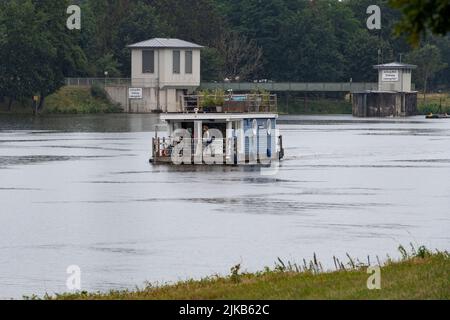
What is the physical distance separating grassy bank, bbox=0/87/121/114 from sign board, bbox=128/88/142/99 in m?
3.90

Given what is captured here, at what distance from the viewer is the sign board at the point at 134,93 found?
187 metres

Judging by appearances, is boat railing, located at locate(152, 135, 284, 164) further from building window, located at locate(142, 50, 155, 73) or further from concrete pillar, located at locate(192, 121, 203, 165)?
building window, located at locate(142, 50, 155, 73)

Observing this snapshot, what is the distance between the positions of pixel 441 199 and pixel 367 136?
7209 centimetres

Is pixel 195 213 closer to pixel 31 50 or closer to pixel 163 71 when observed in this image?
pixel 31 50

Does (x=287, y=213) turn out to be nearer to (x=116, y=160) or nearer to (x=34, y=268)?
(x=34, y=268)

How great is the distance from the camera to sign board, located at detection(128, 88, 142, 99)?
186750mm

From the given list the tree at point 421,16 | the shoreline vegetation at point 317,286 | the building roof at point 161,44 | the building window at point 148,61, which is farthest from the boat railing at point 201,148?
the building window at point 148,61

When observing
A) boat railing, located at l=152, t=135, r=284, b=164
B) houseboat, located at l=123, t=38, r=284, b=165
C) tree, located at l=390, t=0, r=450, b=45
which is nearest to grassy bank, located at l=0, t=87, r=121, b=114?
houseboat, located at l=123, t=38, r=284, b=165

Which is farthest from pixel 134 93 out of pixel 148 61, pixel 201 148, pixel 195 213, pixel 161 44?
pixel 195 213

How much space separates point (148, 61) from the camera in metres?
187

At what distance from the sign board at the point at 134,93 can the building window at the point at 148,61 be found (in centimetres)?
315

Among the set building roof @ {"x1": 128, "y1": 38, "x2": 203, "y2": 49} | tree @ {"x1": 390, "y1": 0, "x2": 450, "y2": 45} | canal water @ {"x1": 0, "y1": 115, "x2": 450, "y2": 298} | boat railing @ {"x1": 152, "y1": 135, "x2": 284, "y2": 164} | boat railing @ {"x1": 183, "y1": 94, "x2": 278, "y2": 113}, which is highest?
building roof @ {"x1": 128, "y1": 38, "x2": 203, "y2": 49}

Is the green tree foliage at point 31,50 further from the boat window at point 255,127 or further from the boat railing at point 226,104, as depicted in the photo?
the boat window at point 255,127

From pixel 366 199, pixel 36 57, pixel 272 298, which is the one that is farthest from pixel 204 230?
pixel 36 57
